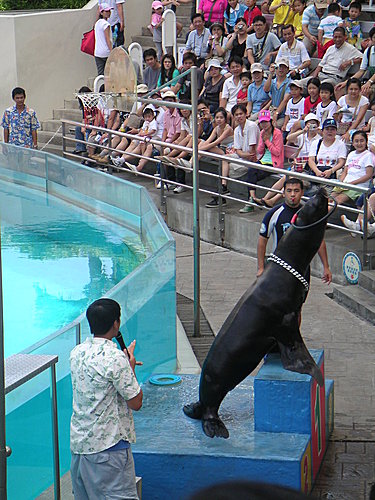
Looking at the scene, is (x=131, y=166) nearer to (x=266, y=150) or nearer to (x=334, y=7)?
(x=266, y=150)

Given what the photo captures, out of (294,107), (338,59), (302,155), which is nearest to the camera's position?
(302,155)

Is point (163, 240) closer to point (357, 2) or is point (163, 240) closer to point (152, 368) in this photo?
point (152, 368)

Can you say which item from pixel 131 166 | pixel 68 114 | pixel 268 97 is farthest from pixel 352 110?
pixel 68 114

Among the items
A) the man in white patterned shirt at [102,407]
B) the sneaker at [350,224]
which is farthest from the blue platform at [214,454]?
the sneaker at [350,224]

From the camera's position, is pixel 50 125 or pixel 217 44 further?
pixel 50 125

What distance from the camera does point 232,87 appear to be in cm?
1407

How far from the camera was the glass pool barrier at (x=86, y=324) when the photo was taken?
5.06 metres

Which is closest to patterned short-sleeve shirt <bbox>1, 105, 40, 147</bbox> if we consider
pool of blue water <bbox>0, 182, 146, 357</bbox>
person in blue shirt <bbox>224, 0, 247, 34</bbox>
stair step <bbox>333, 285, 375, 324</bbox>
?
pool of blue water <bbox>0, 182, 146, 357</bbox>

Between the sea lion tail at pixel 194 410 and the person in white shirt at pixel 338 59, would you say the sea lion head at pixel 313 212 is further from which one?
the person in white shirt at pixel 338 59

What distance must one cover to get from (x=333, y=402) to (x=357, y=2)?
29.6 feet

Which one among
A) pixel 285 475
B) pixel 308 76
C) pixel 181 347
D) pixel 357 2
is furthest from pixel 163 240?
pixel 357 2

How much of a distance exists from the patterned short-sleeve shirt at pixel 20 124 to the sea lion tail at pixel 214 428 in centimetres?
1031

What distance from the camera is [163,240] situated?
823 centimetres

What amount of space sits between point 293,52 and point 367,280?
560 cm
